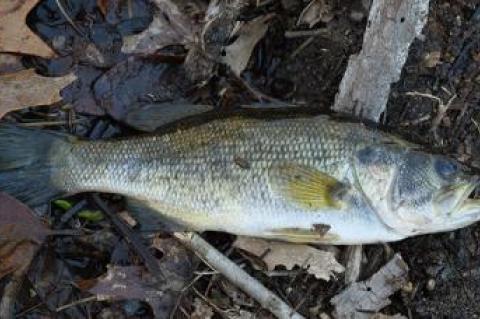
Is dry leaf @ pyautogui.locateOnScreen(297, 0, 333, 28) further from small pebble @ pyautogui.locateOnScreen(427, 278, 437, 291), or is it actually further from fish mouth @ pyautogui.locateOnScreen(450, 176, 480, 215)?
small pebble @ pyautogui.locateOnScreen(427, 278, 437, 291)

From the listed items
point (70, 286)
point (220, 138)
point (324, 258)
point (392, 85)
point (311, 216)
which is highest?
point (392, 85)

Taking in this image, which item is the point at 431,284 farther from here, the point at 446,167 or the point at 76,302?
the point at 76,302

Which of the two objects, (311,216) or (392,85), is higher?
(392,85)

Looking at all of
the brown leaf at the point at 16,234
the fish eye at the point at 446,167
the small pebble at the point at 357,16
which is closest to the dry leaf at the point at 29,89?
the brown leaf at the point at 16,234

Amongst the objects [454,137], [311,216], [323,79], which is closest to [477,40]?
[454,137]

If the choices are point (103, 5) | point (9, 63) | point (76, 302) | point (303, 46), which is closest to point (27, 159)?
point (9, 63)

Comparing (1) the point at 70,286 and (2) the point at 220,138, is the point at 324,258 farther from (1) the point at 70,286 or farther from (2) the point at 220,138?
(1) the point at 70,286
